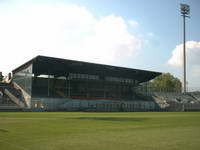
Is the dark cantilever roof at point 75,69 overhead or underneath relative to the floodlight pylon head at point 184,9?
underneath

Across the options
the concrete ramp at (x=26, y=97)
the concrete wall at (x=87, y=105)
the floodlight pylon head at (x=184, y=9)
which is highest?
the floodlight pylon head at (x=184, y=9)

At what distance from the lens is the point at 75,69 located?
72.6 meters

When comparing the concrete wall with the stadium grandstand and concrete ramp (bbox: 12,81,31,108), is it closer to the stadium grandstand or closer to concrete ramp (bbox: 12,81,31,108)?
the stadium grandstand

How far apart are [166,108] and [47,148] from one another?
75.5 metres

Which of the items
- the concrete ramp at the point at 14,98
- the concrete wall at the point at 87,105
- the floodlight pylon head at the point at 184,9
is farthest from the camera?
the floodlight pylon head at the point at 184,9

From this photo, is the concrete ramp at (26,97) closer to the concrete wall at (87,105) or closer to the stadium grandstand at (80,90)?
the stadium grandstand at (80,90)

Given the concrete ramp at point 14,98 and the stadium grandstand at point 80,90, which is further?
the stadium grandstand at point 80,90

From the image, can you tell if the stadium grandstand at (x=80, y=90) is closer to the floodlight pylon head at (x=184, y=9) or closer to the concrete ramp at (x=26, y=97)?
the concrete ramp at (x=26, y=97)

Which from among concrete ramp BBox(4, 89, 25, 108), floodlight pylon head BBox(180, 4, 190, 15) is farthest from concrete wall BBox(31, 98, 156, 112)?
floodlight pylon head BBox(180, 4, 190, 15)

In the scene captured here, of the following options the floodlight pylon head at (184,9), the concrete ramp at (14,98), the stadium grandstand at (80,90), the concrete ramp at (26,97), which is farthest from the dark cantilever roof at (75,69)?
the floodlight pylon head at (184,9)

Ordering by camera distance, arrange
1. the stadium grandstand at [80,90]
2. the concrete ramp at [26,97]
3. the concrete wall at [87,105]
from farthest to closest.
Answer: the stadium grandstand at [80,90], the concrete wall at [87,105], the concrete ramp at [26,97]

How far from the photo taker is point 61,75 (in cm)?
7375

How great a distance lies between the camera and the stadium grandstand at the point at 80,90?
6431 cm

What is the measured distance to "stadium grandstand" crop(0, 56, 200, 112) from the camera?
6431 centimetres
